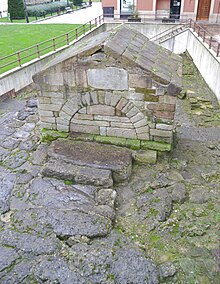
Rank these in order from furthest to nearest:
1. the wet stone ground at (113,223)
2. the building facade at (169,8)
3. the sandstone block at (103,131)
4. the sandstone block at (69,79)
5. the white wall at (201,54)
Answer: the building facade at (169,8) → the white wall at (201,54) → the sandstone block at (103,131) → the sandstone block at (69,79) → the wet stone ground at (113,223)

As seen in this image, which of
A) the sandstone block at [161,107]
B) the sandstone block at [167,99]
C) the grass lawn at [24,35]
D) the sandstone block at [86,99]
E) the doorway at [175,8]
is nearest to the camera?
the sandstone block at [167,99]

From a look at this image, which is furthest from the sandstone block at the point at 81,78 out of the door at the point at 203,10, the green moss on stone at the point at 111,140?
the door at the point at 203,10

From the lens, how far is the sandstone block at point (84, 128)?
7234 mm

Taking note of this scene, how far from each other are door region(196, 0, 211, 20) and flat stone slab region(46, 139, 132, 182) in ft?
77.1

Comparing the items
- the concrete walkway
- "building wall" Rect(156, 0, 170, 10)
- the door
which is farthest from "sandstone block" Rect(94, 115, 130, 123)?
the concrete walkway

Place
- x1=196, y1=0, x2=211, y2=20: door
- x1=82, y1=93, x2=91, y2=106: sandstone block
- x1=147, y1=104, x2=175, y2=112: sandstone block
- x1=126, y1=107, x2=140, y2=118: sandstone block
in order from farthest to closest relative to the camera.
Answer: x1=196, y1=0, x2=211, y2=20: door → x1=82, y1=93, x2=91, y2=106: sandstone block → x1=126, y1=107, x2=140, y2=118: sandstone block → x1=147, y1=104, x2=175, y2=112: sandstone block

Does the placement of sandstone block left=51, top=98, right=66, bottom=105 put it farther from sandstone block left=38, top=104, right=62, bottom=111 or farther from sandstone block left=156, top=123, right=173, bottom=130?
sandstone block left=156, top=123, right=173, bottom=130

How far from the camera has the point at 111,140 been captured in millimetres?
7117

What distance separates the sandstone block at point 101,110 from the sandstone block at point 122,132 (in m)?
0.44

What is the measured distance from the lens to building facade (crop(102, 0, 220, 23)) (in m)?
24.9

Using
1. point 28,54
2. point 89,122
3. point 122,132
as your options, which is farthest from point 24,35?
point 122,132

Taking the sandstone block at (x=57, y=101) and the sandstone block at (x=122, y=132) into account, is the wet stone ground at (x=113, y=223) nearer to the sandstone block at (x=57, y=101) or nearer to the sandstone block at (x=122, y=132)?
the sandstone block at (x=122, y=132)

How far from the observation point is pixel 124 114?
6.83 m

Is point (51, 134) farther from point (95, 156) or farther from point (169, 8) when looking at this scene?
point (169, 8)
